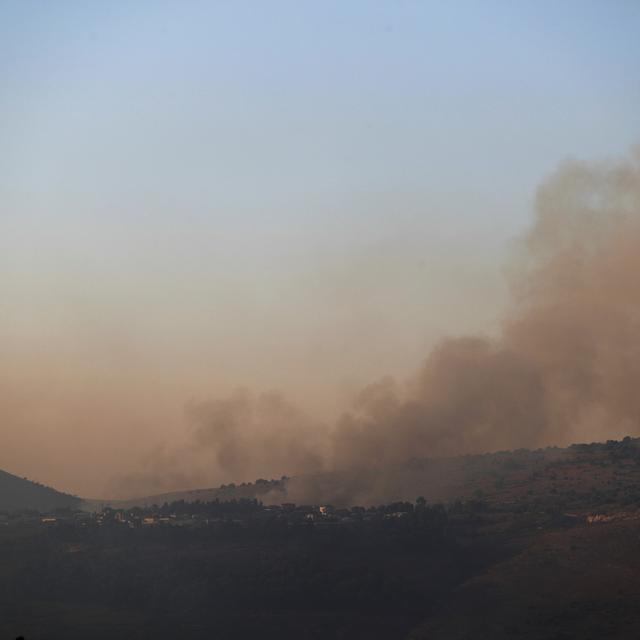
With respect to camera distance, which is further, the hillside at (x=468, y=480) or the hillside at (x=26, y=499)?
the hillside at (x=26, y=499)

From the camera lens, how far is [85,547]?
136m

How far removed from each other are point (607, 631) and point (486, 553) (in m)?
24.2

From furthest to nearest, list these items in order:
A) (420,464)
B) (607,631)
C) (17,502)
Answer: (17,502)
(420,464)
(607,631)

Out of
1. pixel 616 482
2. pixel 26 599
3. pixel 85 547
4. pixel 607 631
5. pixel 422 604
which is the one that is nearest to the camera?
pixel 607 631

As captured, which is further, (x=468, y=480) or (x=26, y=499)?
(x=26, y=499)

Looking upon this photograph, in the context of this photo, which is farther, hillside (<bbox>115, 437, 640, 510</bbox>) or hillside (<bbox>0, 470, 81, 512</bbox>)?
hillside (<bbox>0, 470, 81, 512</bbox>)

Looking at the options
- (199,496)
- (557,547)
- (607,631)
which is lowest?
(607,631)

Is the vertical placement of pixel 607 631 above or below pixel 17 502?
below

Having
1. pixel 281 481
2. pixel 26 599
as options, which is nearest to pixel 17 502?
pixel 281 481

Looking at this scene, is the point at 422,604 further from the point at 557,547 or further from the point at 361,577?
the point at 557,547

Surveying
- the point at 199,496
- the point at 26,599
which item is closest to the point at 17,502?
the point at 199,496

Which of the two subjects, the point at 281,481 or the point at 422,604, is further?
the point at 281,481

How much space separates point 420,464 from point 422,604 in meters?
56.7

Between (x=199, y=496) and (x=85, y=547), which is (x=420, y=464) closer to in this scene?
(x=199, y=496)
